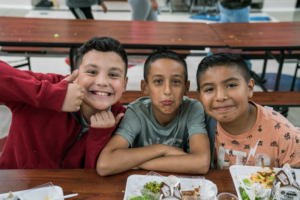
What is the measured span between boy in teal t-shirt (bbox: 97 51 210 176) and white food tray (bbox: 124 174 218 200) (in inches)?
2.6

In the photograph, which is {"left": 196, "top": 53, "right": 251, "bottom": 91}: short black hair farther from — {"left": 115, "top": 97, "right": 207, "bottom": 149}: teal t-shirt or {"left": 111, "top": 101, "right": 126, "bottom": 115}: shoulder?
{"left": 111, "top": 101, "right": 126, "bottom": 115}: shoulder

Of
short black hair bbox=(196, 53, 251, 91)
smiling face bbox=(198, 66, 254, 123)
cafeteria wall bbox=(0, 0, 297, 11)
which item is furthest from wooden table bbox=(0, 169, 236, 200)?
cafeteria wall bbox=(0, 0, 297, 11)

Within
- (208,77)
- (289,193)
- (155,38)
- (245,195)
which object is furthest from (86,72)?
(155,38)

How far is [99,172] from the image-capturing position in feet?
3.68

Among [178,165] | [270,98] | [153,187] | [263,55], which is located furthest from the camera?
[263,55]

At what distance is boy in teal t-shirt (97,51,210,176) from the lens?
117 cm

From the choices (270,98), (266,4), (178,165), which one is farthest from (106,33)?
(266,4)

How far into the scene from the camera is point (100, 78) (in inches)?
50.2

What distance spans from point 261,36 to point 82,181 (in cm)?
237

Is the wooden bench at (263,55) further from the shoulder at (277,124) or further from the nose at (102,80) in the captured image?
the nose at (102,80)

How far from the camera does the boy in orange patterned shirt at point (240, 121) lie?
1277mm

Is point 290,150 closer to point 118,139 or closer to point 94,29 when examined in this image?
point 118,139

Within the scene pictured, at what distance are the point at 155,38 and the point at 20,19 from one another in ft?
5.30

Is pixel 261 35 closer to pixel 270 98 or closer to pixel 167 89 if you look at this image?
pixel 270 98
